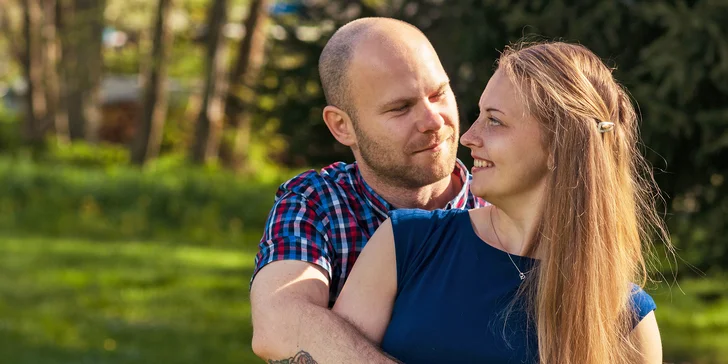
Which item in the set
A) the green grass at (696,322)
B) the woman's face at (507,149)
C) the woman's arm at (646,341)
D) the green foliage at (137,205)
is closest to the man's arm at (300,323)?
the woman's face at (507,149)

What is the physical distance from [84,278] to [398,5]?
471 cm

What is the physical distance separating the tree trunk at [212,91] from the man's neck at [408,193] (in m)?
11.7

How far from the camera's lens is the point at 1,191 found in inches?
545

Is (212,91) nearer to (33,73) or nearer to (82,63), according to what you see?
(82,63)

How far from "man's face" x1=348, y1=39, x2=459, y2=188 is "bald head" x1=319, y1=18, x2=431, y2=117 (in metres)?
0.01

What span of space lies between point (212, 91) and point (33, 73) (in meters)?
6.12

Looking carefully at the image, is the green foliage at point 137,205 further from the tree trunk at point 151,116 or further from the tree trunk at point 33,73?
the tree trunk at point 33,73

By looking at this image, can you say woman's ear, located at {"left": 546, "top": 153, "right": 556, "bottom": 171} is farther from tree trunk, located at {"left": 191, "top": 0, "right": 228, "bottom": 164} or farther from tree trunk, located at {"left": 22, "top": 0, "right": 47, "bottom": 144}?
tree trunk, located at {"left": 22, "top": 0, "right": 47, "bottom": 144}

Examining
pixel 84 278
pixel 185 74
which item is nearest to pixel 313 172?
pixel 84 278

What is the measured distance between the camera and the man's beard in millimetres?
2859

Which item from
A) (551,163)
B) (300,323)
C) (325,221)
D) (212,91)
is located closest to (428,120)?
(325,221)

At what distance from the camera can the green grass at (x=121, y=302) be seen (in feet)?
26.7

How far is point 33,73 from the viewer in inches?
766

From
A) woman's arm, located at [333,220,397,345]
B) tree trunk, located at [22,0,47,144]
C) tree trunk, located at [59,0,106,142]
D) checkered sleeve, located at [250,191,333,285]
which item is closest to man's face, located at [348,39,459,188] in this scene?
checkered sleeve, located at [250,191,333,285]
